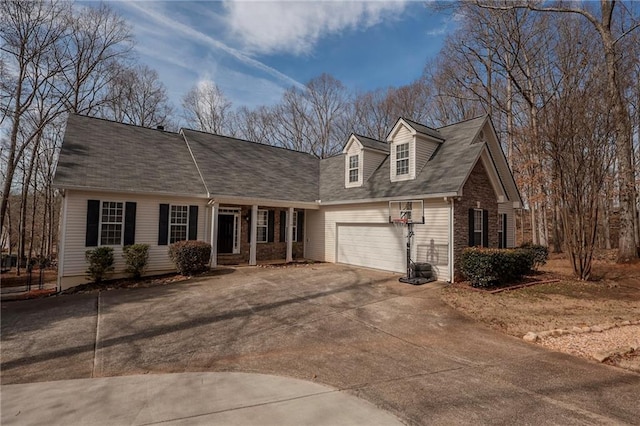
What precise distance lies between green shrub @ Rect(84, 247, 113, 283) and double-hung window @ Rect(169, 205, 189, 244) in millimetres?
2176

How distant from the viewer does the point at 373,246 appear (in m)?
13.4

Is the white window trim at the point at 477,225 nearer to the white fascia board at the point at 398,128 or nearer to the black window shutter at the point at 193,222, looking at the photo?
the white fascia board at the point at 398,128

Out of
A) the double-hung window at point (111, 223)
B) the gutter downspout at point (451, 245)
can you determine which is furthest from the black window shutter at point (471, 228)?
the double-hung window at point (111, 223)

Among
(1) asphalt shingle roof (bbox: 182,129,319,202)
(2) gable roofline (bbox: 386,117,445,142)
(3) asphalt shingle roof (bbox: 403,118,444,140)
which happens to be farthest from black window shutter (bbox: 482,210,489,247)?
(1) asphalt shingle roof (bbox: 182,129,319,202)

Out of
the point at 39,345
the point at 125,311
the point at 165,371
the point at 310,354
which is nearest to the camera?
the point at 165,371

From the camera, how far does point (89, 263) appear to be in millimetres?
10734

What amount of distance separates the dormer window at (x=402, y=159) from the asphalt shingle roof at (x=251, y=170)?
4688 mm

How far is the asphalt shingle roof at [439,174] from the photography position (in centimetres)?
1112

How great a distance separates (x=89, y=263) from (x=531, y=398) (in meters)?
12.6

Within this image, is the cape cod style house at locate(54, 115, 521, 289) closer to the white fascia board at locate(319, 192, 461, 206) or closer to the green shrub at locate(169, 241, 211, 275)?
the white fascia board at locate(319, 192, 461, 206)

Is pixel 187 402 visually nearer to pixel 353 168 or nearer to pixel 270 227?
pixel 270 227

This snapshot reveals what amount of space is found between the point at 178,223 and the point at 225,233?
251cm

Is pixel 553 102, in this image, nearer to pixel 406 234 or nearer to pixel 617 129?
pixel 617 129

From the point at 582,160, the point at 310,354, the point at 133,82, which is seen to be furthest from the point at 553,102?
the point at 133,82
